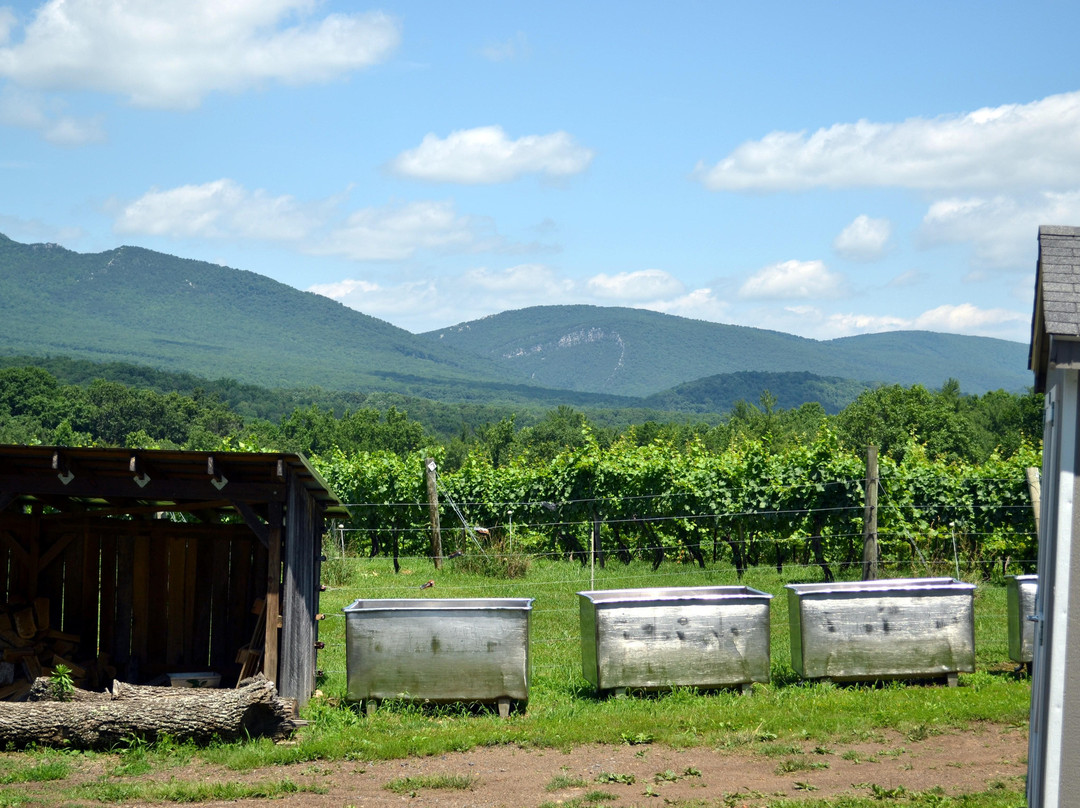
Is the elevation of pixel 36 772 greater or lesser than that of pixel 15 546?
lesser

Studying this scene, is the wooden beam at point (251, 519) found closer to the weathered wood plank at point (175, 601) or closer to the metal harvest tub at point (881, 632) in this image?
the weathered wood plank at point (175, 601)

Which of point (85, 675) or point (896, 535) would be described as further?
point (896, 535)

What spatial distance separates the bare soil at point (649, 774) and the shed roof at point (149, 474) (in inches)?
92.8

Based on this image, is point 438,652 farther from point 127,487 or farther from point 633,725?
point 127,487

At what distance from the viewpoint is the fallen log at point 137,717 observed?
7.87 m

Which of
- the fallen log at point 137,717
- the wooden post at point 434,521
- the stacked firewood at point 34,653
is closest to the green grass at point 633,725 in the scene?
the fallen log at point 137,717

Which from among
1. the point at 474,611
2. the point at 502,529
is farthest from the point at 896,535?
the point at 474,611

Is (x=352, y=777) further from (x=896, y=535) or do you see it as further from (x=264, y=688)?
(x=896, y=535)

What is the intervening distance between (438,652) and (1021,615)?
18.4ft

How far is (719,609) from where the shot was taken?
9266 mm

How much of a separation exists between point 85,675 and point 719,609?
6.13 metres

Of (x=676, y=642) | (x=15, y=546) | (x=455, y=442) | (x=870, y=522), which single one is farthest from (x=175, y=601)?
(x=455, y=442)

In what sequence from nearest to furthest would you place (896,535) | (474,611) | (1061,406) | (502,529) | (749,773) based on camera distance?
(1061,406) < (749,773) < (474,611) < (896,535) < (502,529)

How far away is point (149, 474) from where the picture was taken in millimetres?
8977
